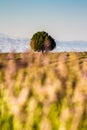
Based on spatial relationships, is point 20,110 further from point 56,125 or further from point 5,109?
point 5,109

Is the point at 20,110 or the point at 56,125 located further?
the point at 56,125

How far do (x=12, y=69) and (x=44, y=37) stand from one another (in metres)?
51.3

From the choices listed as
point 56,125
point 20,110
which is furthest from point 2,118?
point 20,110

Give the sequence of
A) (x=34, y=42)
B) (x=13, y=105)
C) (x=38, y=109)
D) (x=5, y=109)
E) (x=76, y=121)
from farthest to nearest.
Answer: (x=34, y=42) < (x=5, y=109) < (x=38, y=109) < (x=13, y=105) < (x=76, y=121)

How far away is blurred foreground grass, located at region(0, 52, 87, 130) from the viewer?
293 cm

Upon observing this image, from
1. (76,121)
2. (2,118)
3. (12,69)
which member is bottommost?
(2,118)

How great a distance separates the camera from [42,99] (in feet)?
12.2

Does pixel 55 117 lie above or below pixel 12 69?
below

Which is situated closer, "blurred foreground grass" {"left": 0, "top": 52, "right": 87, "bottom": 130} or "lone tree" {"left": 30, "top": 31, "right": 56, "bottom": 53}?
"blurred foreground grass" {"left": 0, "top": 52, "right": 87, "bottom": 130}

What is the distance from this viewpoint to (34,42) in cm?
5472

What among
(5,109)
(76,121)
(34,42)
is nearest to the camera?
(76,121)

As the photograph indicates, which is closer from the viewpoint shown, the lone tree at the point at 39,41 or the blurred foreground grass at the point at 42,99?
the blurred foreground grass at the point at 42,99

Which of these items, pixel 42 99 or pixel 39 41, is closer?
pixel 42 99

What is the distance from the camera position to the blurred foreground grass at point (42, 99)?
9.60 feet
